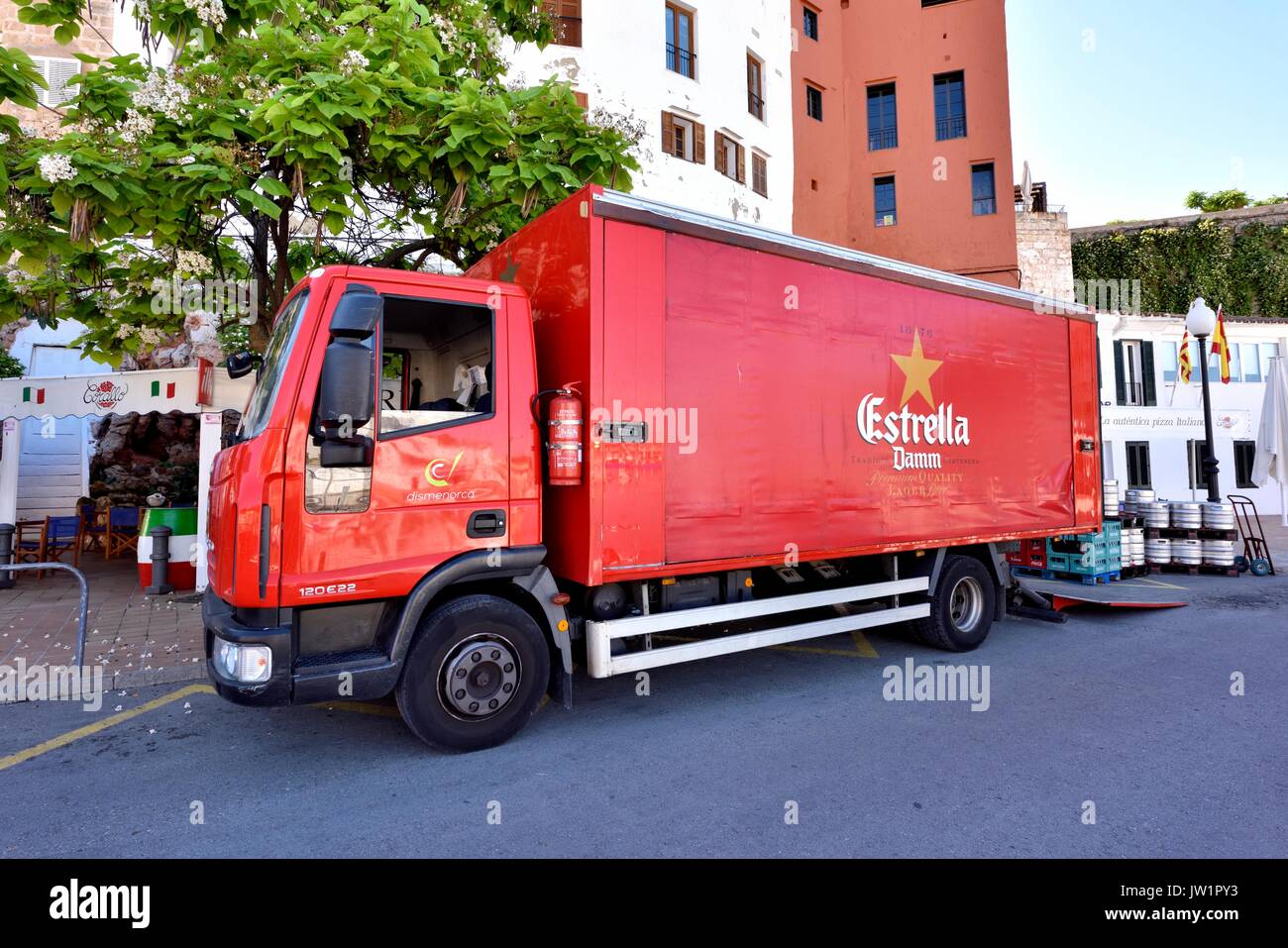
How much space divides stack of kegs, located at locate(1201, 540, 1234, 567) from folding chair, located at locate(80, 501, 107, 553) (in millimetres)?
19087

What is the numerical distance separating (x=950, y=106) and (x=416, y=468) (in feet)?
85.6

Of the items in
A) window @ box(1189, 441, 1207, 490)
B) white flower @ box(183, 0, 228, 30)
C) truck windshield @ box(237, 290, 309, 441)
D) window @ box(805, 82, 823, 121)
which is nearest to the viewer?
truck windshield @ box(237, 290, 309, 441)

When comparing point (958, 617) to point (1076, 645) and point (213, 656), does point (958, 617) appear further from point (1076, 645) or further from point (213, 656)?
point (213, 656)

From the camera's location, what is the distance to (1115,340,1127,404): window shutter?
2133 centimetres

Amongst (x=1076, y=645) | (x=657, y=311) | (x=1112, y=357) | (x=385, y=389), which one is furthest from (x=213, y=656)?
(x=1112, y=357)

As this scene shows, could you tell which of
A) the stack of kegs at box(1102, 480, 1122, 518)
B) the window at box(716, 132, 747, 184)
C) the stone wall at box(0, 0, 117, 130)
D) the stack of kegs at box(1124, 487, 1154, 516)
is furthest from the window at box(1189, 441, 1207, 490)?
the stone wall at box(0, 0, 117, 130)

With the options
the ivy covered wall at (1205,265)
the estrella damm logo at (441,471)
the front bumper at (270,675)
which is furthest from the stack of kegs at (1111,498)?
the ivy covered wall at (1205,265)

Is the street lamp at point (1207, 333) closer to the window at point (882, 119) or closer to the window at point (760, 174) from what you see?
the window at point (760, 174)

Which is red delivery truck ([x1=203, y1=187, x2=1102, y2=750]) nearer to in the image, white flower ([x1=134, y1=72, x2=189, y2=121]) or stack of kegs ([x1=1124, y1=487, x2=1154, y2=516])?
white flower ([x1=134, y1=72, x2=189, y2=121])

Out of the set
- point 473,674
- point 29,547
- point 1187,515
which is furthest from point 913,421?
point 29,547

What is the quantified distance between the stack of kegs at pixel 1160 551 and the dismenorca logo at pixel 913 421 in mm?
7799

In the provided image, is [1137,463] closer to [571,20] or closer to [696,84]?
[696,84]

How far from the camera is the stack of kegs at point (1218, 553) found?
10773mm
